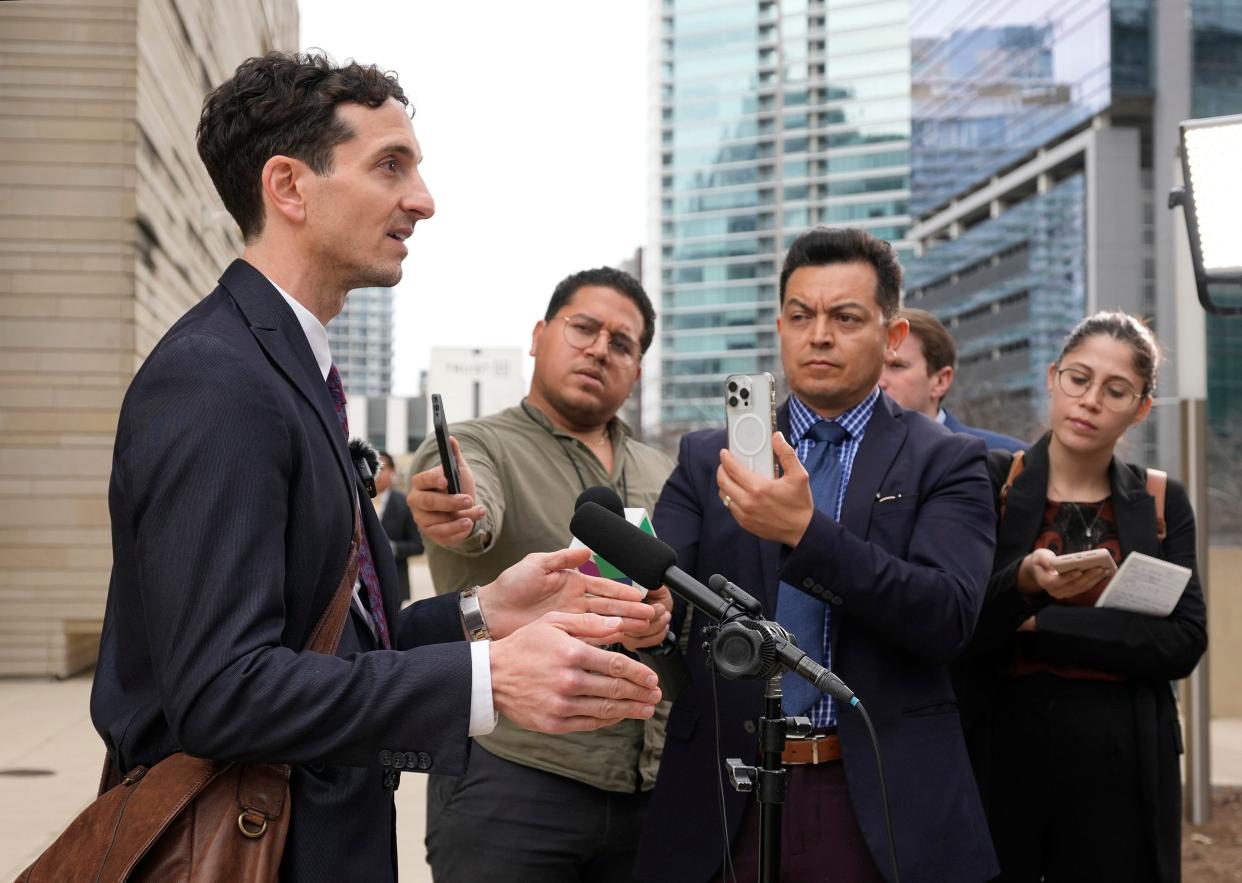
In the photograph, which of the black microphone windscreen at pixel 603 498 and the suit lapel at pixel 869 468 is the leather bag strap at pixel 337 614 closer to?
the black microphone windscreen at pixel 603 498

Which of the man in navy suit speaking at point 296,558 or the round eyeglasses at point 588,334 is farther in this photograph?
the round eyeglasses at point 588,334

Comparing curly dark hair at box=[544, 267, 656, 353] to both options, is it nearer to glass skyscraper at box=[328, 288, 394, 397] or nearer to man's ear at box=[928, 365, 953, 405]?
man's ear at box=[928, 365, 953, 405]

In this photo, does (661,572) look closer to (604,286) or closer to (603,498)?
(603,498)

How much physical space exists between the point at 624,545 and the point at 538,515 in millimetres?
1421

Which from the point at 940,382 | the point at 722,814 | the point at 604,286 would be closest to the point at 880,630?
the point at 722,814

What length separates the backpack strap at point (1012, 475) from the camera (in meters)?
3.84

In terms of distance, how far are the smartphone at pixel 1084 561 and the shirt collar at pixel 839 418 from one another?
805 millimetres

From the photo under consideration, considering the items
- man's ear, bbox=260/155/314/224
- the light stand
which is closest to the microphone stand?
man's ear, bbox=260/155/314/224

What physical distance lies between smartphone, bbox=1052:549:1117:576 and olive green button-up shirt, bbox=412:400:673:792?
1.15 metres

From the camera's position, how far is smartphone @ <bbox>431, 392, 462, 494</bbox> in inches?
102

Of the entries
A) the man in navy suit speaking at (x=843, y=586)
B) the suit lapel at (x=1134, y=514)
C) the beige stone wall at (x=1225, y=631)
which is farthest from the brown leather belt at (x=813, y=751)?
the beige stone wall at (x=1225, y=631)

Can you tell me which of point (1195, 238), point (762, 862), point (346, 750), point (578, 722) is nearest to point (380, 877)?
point (346, 750)

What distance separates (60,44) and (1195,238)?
409 inches

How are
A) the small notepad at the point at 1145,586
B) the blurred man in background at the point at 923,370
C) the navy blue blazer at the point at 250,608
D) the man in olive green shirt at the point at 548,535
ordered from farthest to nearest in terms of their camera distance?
1. the blurred man in background at the point at 923,370
2. the small notepad at the point at 1145,586
3. the man in olive green shirt at the point at 548,535
4. the navy blue blazer at the point at 250,608
